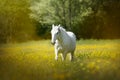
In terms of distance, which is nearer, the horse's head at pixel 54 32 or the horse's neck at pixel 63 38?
the horse's head at pixel 54 32

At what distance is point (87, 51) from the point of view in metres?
113

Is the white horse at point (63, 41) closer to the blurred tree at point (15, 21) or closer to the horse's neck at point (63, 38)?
the horse's neck at point (63, 38)

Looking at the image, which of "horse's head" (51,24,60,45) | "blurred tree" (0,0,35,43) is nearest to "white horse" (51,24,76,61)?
"horse's head" (51,24,60,45)

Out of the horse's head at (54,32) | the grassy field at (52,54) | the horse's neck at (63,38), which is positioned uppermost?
the horse's head at (54,32)

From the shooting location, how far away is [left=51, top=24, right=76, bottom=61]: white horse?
372 ft

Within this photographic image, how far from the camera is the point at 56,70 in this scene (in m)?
113

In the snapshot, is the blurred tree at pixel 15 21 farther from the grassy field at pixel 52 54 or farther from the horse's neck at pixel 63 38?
the horse's neck at pixel 63 38

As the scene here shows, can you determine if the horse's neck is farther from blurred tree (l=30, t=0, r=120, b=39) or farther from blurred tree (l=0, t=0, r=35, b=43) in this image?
blurred tree (l=0, t=0, r=35, b=43)

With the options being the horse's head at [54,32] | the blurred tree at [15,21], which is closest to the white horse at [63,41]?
Answer: the horse's head at [54,32]

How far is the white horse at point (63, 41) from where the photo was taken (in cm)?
11325

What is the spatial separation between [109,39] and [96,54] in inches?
5.1

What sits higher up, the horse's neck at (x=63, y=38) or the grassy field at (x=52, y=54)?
the horse's neck at (x=63, y=38)

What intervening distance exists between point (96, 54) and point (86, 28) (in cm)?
18

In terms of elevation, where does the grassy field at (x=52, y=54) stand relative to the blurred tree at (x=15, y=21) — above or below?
below
